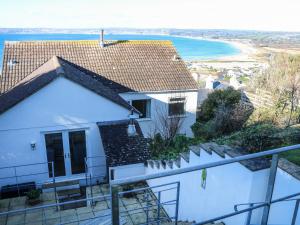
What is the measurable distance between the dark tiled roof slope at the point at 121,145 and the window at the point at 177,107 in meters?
5.30

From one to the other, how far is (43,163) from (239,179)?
311 inches

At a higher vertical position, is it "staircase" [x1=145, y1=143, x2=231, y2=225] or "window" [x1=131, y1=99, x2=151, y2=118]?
"staircase" [x1=145, y1=143, x2=231, y2=225]

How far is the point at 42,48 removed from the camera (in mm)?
15320

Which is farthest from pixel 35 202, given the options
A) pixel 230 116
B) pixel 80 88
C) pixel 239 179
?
pixel 230 116

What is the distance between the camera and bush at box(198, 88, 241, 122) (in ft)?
56.8

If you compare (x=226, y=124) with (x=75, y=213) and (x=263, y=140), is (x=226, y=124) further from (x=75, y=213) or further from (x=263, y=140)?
(x=75, y=213)

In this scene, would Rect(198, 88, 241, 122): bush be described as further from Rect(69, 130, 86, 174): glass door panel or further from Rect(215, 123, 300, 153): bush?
Rect(215, 123, 300, 153): bush

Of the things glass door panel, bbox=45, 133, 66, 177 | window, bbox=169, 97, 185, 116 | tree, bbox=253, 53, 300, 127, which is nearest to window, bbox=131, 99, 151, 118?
window, bbox=169, 97, 185, 116

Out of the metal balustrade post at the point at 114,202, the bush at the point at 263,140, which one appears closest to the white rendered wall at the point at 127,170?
the bush at the point at 263,140

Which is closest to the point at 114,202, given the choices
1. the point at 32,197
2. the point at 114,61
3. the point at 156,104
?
the point at 32,197

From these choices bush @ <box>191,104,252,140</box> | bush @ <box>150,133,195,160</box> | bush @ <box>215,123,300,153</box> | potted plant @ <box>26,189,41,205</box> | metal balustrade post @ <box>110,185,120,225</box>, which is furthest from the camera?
bush @ <box>191,104,252,140</box>

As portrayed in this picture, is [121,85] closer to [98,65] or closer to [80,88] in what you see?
[98,65]

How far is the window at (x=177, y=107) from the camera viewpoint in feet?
51.5

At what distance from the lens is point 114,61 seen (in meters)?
15.8
